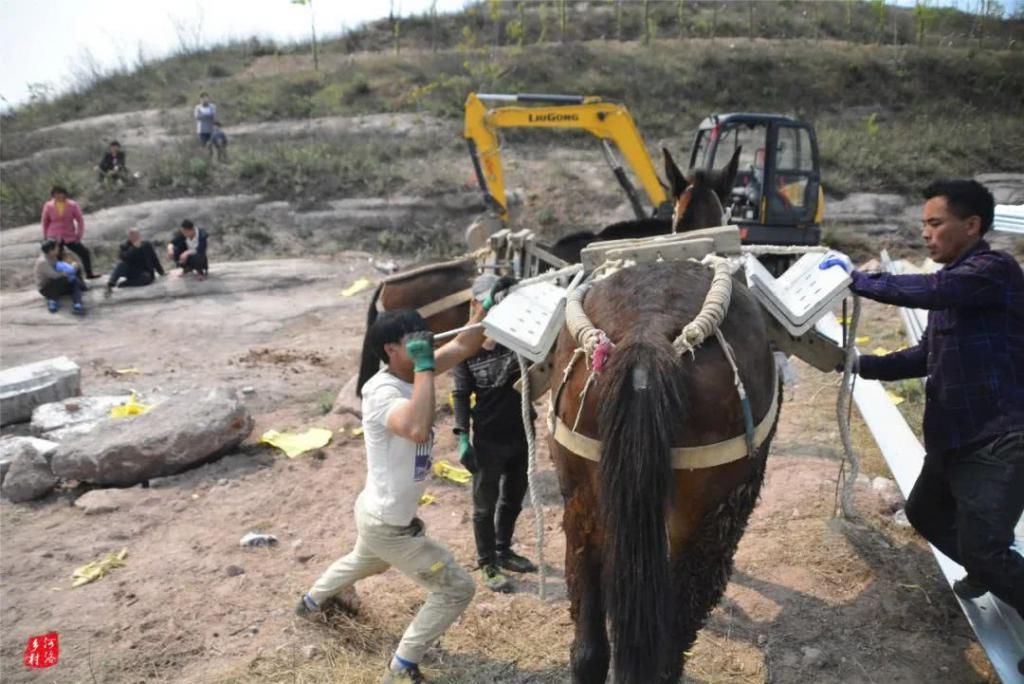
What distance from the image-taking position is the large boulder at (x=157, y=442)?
515 cm

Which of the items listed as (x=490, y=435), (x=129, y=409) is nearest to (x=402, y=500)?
(x=490, y=435)

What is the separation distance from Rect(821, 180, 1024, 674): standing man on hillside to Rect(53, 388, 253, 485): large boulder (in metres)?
4.68

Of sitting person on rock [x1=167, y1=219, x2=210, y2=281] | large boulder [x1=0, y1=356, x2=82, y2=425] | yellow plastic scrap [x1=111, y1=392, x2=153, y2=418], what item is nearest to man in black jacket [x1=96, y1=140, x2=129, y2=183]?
sitting person on rock [x1=167, y1=219, x2=210, y2=281]

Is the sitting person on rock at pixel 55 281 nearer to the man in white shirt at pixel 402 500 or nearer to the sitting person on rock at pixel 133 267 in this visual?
the sitting person on rock at pixel 133 267

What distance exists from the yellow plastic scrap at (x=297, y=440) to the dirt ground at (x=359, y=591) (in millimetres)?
90

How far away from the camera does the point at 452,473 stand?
17.1ft

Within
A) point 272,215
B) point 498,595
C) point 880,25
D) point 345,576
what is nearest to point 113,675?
point 345,576

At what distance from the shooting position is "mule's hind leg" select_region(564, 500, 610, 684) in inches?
92.3

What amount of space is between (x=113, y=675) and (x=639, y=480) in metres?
2.80

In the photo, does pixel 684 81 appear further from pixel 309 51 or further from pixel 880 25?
pixel 309 51

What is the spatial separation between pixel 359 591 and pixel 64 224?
10.0 metres

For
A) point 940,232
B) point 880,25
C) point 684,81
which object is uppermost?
point 880,25

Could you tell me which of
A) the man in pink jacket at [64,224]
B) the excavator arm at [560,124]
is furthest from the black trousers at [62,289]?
the excavator arm at [560,124]

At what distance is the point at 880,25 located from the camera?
20.7 metres
